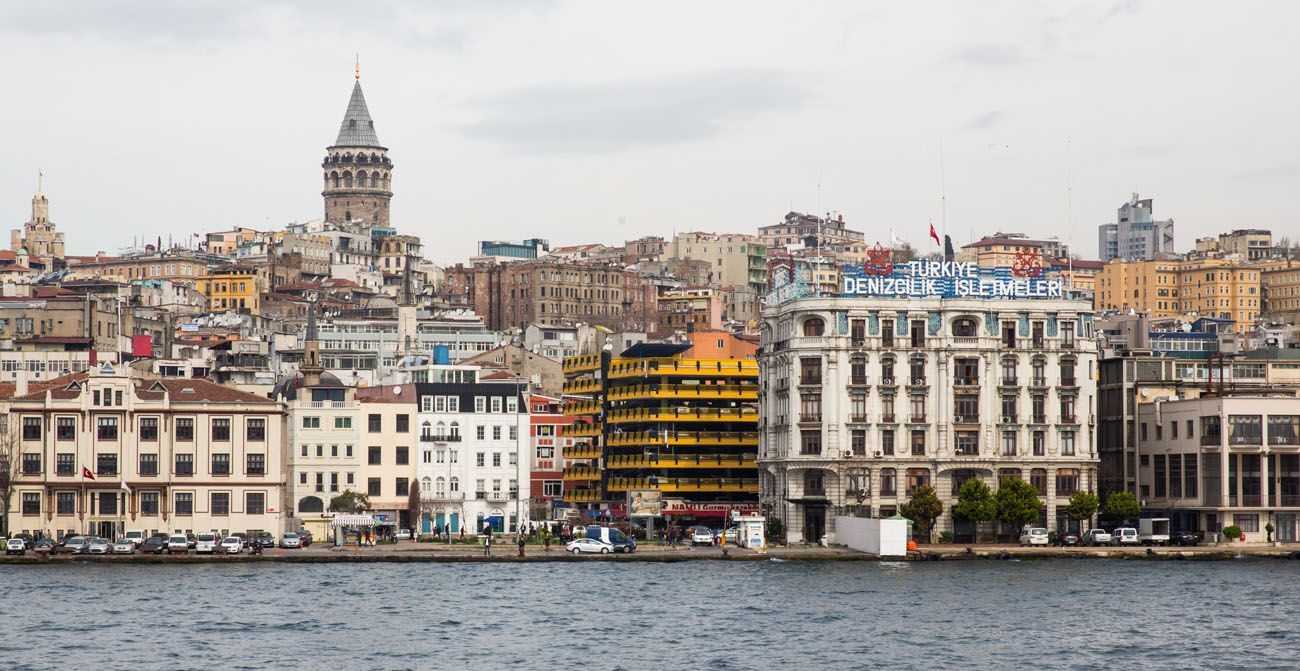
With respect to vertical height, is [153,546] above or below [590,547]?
above

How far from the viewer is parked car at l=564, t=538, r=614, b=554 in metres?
125

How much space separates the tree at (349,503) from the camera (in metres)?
141

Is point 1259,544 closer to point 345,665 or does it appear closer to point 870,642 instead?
point 870,642

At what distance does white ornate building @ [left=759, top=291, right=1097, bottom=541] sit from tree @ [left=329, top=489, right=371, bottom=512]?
27.6 metres

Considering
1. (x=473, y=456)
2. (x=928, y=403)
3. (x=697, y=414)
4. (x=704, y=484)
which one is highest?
(x=928, y=403)

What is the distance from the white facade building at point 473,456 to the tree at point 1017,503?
34376 mm

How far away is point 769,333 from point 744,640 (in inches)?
2592

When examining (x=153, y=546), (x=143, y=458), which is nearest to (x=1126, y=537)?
(x=153, y=546)

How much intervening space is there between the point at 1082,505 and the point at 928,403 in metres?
11.4

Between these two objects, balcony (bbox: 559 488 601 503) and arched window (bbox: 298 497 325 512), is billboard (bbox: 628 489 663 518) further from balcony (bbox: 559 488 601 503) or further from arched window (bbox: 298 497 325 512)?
arched window (bbox: 298 497 325 512)

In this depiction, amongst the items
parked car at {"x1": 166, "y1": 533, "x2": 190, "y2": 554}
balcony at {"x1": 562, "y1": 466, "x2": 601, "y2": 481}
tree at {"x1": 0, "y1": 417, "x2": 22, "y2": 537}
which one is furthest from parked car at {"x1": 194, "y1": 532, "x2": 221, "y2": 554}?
balcony at {"x1": 562, "y1": 466, "x2": 601, "y2": 481}

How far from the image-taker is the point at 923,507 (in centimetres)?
13100

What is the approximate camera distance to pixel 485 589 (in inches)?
4094

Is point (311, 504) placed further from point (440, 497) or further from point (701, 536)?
point (701, 536)
